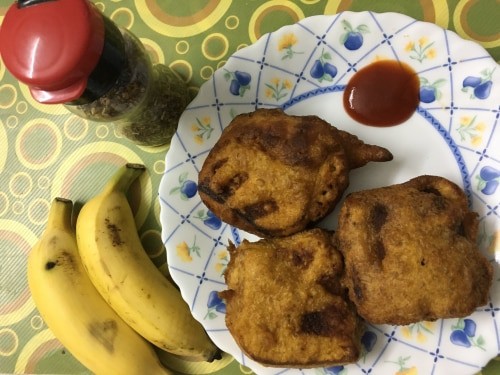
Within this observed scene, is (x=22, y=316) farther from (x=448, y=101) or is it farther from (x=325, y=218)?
(x=448, y=101)

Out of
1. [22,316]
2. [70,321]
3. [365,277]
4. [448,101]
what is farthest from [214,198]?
[22,316]

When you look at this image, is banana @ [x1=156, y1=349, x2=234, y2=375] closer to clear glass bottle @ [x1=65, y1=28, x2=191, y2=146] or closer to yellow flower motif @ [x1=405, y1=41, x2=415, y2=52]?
clear glass bottle @ [x1=65, y1=28, x2=191, y2=146]

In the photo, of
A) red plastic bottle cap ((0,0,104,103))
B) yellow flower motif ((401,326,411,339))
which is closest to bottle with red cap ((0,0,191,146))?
red plastic bottle cap ((0,0,104,103))

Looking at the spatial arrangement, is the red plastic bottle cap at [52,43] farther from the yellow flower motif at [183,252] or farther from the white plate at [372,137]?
the yellow flower motif at [183,252]

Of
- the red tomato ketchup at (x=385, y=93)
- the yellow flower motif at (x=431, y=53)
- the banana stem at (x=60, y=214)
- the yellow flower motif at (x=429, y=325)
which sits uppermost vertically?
the yellow flower motif at (x=431, y=53)

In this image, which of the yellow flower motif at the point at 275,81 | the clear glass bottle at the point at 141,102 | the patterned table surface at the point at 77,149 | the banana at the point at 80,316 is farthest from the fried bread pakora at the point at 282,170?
the banana at the point at 80,316

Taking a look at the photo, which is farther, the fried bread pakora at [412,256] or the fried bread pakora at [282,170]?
the fried bread pakora at [282,170]
